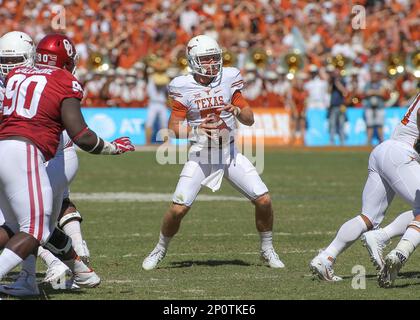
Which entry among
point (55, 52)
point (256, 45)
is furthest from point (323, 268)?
point (256, 45)

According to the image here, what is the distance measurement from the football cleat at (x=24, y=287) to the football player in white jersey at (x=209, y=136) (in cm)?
145

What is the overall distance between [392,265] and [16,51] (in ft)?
8.86

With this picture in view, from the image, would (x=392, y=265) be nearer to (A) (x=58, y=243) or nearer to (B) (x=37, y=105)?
(A) (x=58, y=243)

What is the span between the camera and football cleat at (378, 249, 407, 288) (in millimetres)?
6262

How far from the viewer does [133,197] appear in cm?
1300

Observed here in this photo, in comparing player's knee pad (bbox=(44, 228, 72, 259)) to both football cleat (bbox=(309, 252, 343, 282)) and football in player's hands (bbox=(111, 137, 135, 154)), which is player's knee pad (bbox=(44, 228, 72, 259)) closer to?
football in player's hands (bbox=(111, 137, 135, 154))

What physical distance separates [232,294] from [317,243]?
9.21 feet

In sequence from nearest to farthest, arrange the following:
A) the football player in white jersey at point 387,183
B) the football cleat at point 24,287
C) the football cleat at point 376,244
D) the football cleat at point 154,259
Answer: the football cleat at point 24,287 < the football player in white jersey at point 387,183 < the football cleat at point 376,244 < the football cleat at point 154,259

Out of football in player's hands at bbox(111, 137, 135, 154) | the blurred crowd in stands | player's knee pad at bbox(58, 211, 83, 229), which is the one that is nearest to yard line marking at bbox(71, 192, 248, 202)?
A: player's knee pad at bbox(58, 211, 83, 229)

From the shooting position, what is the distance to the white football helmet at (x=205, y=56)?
7.80 m

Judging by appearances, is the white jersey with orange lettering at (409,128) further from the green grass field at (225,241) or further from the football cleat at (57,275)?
the football cleat at (57,275)

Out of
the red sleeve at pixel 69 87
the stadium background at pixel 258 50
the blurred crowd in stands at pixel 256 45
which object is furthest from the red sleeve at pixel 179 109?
the blurred crowd in stands at pixel 256 45

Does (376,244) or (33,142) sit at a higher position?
(33,142)

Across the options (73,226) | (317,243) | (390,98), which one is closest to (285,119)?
(390,98)
